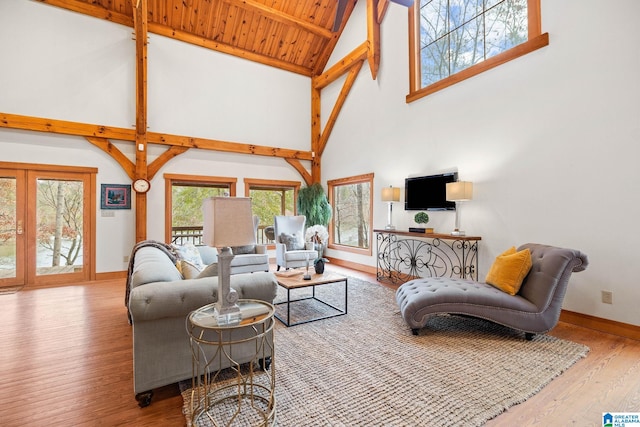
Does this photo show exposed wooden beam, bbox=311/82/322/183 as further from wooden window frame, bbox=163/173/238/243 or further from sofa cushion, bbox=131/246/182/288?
sofa cushion, bbox=131/246/182/288

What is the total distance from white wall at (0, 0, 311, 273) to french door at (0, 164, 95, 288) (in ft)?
0.60

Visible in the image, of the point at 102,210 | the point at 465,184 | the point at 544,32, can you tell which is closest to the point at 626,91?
the point at 544,32

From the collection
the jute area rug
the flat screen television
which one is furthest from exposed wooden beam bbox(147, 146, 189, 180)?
the flat screen television

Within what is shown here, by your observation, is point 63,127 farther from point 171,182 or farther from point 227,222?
point 227,222

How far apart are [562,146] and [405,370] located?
9.79ft

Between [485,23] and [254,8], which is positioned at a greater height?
[254,8]

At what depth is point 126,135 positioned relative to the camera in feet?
17.8

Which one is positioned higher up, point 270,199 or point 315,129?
Result: point 315,129

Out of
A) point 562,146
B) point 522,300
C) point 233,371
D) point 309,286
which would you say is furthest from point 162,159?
point 562,146

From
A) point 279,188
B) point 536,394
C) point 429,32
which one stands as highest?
point 429,32

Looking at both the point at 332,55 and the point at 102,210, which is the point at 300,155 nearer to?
the point at 332,55

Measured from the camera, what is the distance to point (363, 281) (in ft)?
16.5

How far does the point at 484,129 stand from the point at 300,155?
4.35m

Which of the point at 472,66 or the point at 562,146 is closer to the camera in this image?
the point at 562,146
